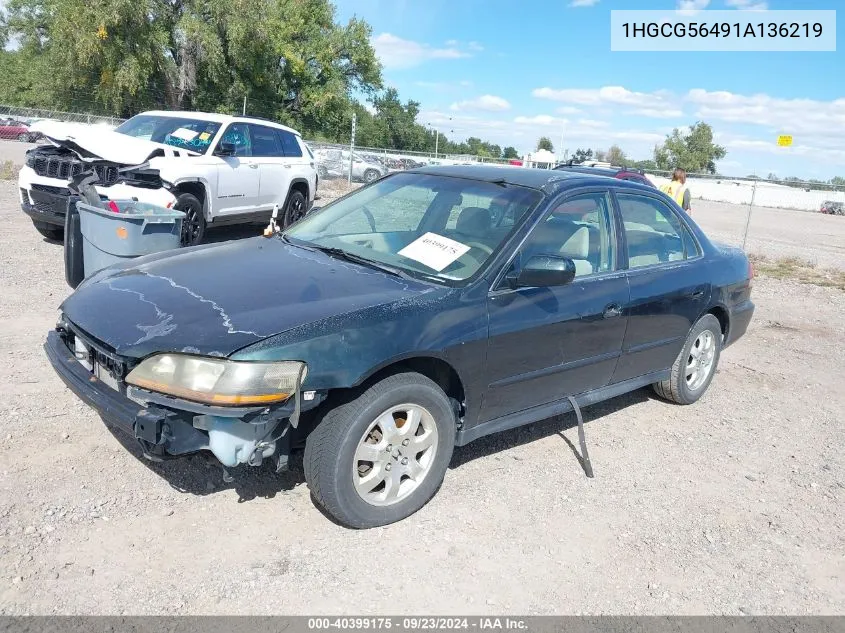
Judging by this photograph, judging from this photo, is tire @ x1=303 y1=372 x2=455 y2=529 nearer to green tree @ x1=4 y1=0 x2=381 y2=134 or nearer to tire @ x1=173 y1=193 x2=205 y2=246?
tire @ x1=173 y1=193 x2=205 y2=246

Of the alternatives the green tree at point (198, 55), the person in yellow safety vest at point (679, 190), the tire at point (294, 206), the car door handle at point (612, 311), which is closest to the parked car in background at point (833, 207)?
the green tree at point (198, 55)

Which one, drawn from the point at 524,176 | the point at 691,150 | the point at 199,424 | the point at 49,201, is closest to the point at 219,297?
the point at 199,424

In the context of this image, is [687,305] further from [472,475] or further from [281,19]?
[281,19]

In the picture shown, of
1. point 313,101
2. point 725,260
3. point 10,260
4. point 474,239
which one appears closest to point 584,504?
point 474,239

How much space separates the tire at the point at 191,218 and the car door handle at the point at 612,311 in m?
5.86

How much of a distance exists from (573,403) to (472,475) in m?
0.76

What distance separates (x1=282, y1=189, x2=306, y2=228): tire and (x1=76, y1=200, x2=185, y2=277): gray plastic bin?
5535mm

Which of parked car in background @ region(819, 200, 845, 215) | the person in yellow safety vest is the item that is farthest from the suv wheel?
parked car in background @ region(819, 200, 845, 215)

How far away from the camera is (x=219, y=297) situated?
10.6ft

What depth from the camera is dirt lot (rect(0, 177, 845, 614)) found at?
2.84 m

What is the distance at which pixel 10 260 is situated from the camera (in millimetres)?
7777

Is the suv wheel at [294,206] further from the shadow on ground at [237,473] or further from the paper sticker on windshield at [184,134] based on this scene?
the shadow on ground at [237,473]

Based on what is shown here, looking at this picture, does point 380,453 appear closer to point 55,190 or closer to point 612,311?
point 612,311

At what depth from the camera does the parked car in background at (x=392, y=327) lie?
288 cm
